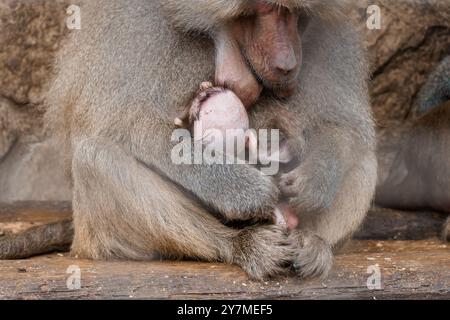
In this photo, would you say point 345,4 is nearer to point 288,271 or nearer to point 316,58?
point 316,58

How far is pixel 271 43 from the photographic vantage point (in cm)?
459

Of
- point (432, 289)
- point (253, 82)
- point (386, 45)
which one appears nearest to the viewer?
point (432, 289)

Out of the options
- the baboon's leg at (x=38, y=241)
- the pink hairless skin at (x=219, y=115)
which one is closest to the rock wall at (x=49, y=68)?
the baboon's leg at (x=38, y=241)

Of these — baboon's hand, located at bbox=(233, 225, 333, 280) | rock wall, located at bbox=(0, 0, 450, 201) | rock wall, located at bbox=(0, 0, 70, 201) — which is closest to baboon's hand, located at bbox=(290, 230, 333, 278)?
baboon's hand, located at bbox=(233, 225, 333, 280)

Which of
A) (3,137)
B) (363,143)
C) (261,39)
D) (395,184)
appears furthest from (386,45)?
(3,137)

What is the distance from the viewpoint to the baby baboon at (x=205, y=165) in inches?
181

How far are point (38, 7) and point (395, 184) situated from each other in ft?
7.91

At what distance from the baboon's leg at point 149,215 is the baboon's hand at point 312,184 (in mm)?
195

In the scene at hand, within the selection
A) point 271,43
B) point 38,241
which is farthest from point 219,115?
point 38,241

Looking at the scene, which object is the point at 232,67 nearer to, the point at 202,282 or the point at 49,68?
the point at 202,282

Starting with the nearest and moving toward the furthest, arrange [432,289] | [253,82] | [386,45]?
[432,289]
[253,82]
[386,45]

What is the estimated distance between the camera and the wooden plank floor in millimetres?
4332

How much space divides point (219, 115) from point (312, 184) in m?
0.54

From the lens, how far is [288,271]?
4.51 metres
